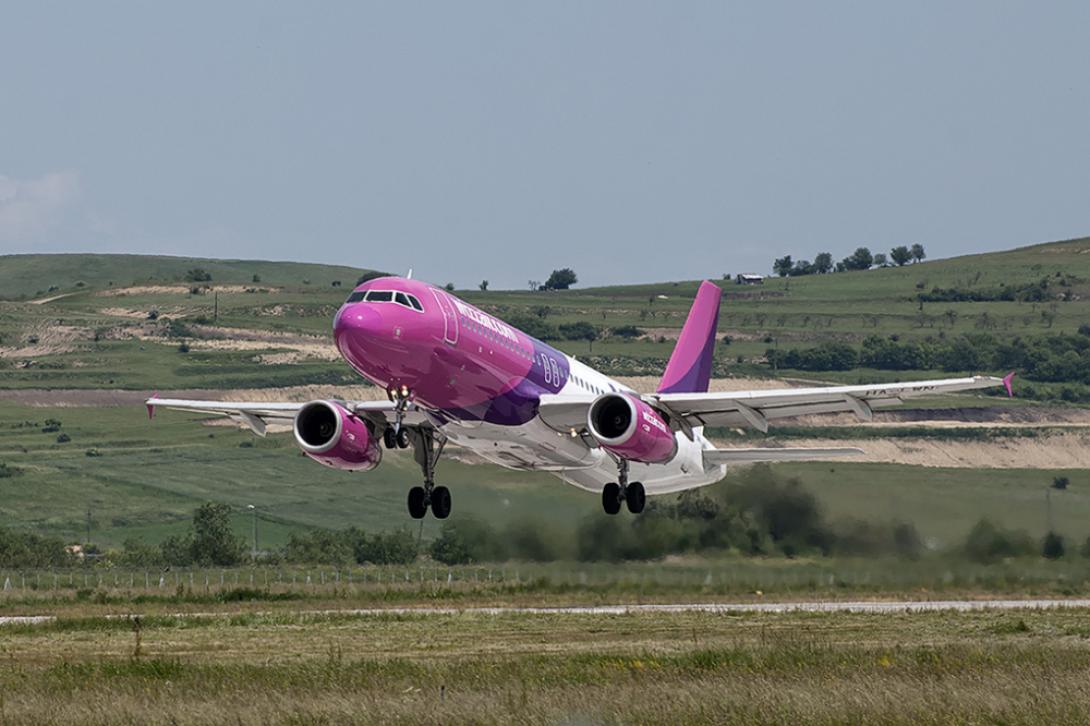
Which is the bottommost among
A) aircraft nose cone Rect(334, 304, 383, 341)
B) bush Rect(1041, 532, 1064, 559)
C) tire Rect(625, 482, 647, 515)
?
bush Rect(1041, 532, 1064, 559)

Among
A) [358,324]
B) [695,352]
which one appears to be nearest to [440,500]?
[358,324]

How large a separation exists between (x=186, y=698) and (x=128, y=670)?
425 cm

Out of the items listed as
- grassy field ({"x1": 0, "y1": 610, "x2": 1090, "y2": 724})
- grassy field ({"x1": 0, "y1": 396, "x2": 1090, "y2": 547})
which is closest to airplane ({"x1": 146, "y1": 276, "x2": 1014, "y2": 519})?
grassy field ({"x1": 0, "y1": 610, "x2": 1090, "y2": 724})

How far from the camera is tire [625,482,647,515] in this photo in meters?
51.7

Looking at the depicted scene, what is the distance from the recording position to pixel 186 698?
1267 inches

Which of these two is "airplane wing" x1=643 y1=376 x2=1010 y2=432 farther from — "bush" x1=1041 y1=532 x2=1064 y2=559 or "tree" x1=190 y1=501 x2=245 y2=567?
"tree" x1=190 y1=501 x2=245 y2=567

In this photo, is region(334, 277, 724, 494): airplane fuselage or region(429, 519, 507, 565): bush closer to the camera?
region(334, 277, 724, 494): airplane fuselage

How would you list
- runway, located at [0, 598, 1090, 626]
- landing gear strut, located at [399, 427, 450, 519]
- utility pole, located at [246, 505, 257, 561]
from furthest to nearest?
utility pole, located at [246, 505, 257, 561]
runway, located at [0, 598, 1090, 626]
landing gear strut, located at [399, 427, 450, 519]

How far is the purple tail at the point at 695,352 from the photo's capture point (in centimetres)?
6141

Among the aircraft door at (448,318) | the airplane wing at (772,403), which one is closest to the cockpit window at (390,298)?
the aircraft door at (448,318)

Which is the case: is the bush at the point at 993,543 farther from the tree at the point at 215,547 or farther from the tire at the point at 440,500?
the tree at the point at 215,547

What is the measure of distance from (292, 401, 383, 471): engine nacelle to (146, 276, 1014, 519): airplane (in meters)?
0.04

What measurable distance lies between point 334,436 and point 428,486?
10.1 ft

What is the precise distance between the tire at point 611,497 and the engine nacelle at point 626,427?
429 centimetres
